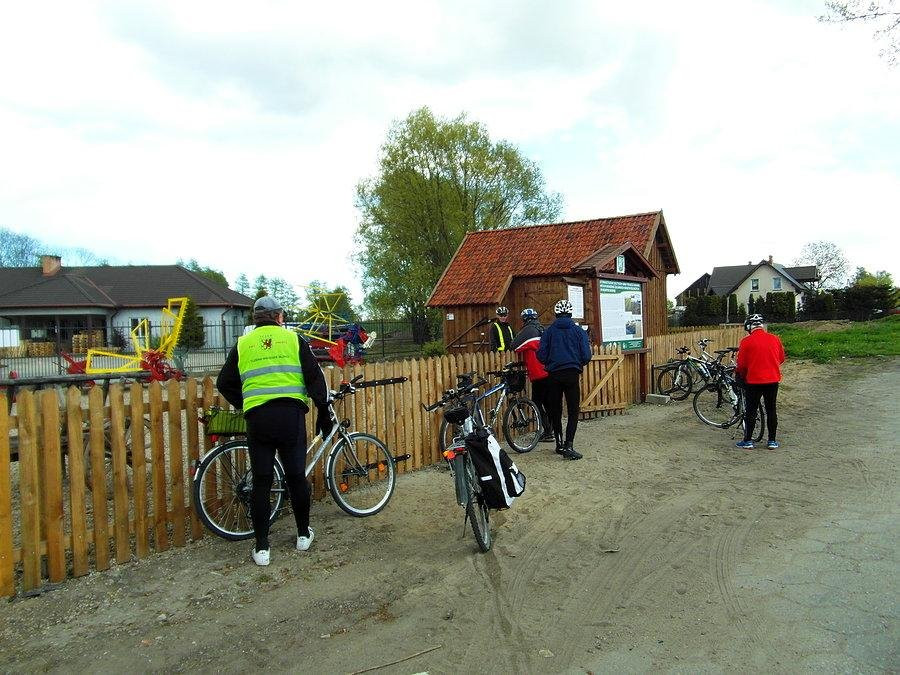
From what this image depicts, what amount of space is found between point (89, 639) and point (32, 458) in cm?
123

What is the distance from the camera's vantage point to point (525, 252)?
802 inches

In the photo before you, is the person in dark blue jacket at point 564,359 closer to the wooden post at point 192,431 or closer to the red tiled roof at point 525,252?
the wooden post at point 192,431

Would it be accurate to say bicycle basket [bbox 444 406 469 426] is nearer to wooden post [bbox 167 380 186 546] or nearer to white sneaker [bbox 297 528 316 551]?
white sneaker [bbox 297 528 316 551]

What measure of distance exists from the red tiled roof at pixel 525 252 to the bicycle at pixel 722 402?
796 cm

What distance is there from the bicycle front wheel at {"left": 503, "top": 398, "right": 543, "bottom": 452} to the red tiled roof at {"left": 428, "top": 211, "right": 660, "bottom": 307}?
10.3 metres

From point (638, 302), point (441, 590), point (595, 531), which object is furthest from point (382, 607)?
point (638, 302)

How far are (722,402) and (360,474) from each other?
7.56 metres

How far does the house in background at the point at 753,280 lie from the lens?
2913 inches

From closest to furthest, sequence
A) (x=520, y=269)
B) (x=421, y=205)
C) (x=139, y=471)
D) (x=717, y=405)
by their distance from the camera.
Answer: (x=139, y=471)
(x=717, y=405)
(x=520, y=269)
(x=421, y=205)

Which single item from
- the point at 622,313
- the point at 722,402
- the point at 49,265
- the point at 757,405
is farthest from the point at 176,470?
the point at 49,265

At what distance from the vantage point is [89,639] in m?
3.53

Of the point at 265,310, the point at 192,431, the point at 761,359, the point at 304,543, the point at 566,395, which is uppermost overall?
the point at 265,310

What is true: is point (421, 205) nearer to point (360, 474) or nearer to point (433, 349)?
point (433, 349)

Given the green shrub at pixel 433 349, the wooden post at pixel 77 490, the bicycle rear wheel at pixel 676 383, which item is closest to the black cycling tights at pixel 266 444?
the wooden post at pixel 77 490
